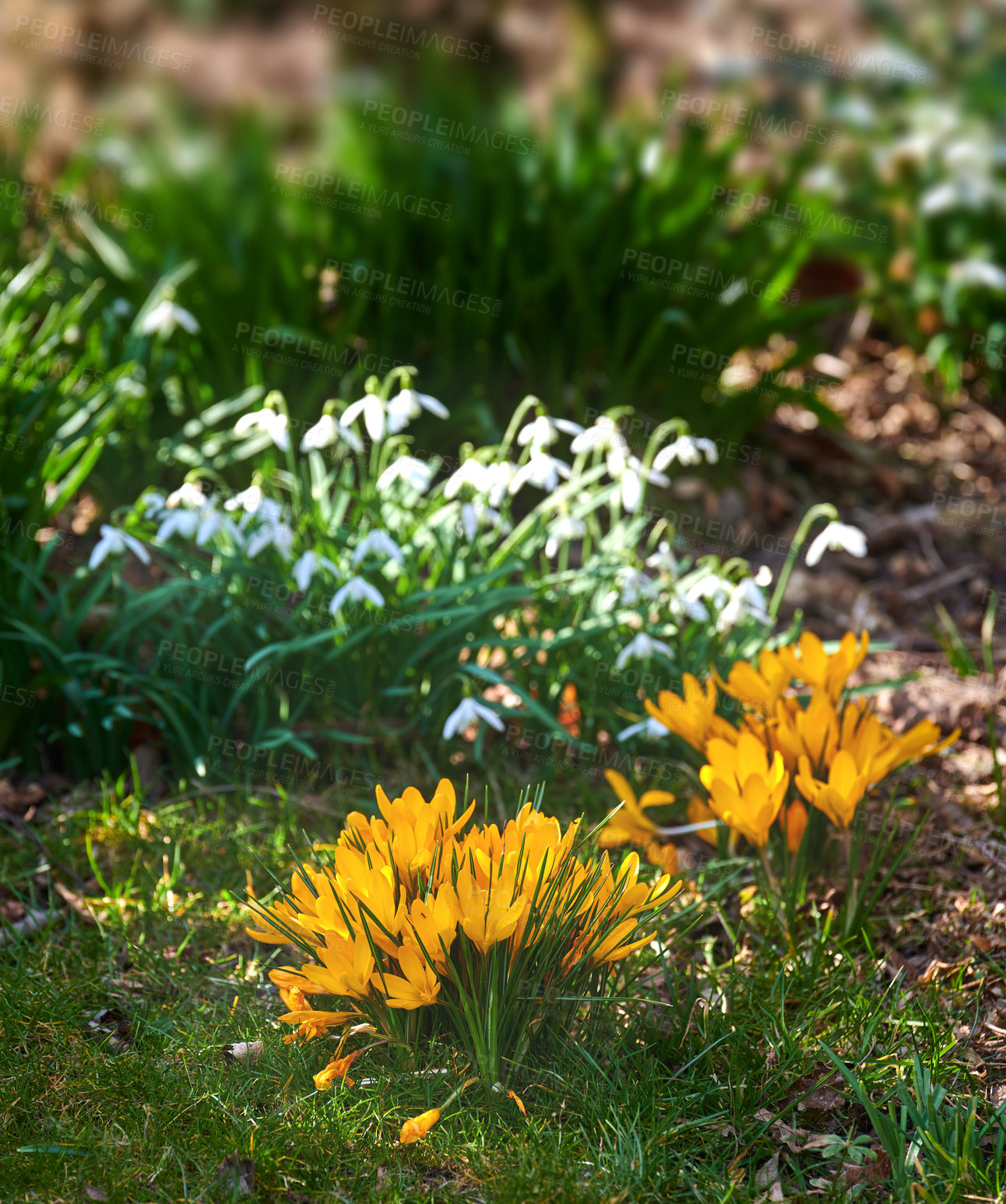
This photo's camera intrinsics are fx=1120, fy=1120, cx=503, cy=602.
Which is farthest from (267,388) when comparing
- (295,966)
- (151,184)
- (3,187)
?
(295,966)

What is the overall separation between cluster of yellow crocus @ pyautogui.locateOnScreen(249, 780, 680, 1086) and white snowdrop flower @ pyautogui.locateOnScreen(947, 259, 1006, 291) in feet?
9.19

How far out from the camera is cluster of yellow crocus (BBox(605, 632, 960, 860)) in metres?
1.77

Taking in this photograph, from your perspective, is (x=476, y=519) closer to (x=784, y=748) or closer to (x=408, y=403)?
(x=408, y=403)

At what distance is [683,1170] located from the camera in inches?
56.7

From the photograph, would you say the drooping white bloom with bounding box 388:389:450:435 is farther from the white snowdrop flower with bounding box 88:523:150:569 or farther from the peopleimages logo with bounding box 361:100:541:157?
the peopleimages logo with bounding box 361:100:541:157

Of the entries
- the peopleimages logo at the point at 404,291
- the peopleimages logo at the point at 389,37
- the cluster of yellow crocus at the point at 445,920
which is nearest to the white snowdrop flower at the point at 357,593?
the cluster of yellow crocus at the point at 445,920

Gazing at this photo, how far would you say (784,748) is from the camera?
6.23ft

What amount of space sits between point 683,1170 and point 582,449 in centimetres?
132

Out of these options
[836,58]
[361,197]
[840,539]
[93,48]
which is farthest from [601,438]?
[93,48]

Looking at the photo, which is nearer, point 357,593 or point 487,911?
point 487,911

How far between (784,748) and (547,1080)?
0.69 metres

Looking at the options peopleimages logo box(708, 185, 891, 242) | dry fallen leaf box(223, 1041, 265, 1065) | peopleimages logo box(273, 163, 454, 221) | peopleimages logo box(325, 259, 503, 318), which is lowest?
dry fallen leaf box(223, 1041, 265, 1065)

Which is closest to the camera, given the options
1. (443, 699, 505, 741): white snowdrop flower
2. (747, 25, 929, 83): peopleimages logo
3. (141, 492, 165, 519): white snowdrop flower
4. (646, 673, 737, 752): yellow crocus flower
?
(646, 673, 737, 752): yellow crocus flower

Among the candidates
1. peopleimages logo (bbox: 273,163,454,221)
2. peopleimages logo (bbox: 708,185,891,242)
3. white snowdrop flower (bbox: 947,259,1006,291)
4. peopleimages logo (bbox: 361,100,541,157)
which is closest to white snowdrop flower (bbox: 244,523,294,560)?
peopleimages logo (bbox: 273,163,454,221)
